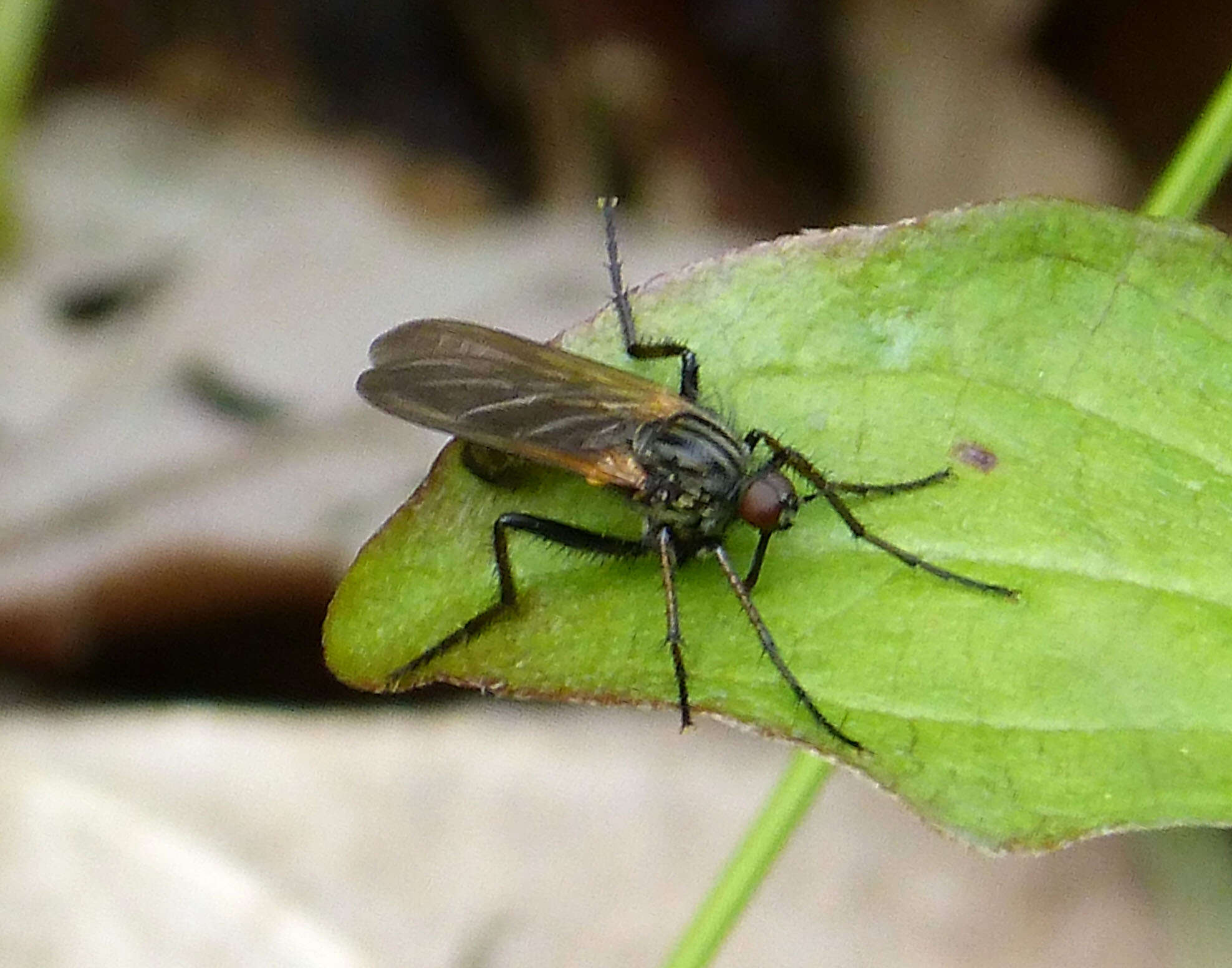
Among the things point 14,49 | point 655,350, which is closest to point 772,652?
point 655,350

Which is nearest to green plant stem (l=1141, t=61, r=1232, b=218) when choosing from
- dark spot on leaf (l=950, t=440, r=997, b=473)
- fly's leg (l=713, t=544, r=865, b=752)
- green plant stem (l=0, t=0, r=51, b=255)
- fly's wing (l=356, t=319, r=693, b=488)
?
dark spot on leaf (l=950, t=440, r=997, b=473)

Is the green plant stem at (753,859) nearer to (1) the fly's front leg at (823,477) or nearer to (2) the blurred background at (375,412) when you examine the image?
(1) the fly's front leg at (823,477)

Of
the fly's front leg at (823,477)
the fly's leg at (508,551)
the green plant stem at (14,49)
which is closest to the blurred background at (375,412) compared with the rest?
the green plant stem at (14,49)

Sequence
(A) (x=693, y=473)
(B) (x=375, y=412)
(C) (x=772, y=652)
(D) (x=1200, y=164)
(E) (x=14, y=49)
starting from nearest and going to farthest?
(C) (x=772, y=652) < (A) (x=693, y=473) < (D) (x=1200, y=164) < (E) (x=14, y=49) < (B) (x=375, y=412)

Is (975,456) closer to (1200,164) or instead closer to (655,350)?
(655,350)

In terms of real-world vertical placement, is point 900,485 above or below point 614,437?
above
